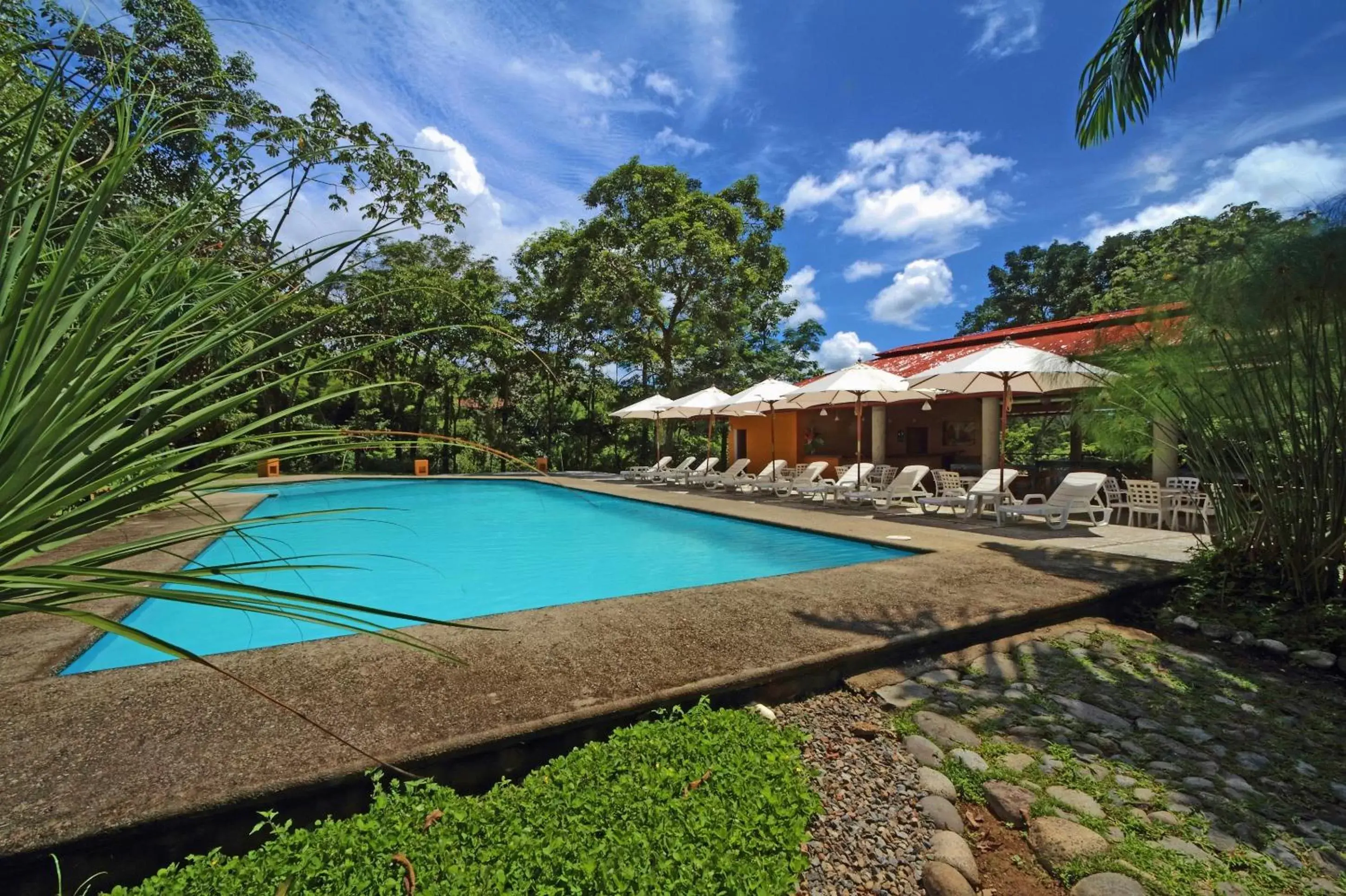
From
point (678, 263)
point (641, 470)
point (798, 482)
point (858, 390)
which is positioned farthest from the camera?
point (678, 263)

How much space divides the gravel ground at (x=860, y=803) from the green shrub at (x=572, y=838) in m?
0.11

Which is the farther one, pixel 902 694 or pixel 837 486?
pixel 837 486

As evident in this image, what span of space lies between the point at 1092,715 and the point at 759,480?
11558mm

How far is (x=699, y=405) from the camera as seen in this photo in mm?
16266

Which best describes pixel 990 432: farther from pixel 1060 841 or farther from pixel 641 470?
pixel 1060 841

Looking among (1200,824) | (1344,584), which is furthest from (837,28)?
(1200,824)

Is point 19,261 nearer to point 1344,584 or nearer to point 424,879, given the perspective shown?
point 424,879

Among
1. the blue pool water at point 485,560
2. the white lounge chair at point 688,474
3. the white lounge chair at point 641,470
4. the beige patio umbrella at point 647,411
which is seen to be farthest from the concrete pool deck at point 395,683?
the white lounge chair at point 641,470

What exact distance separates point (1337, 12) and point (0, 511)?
8.71m

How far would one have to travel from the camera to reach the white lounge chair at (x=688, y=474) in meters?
Answer: 17.0

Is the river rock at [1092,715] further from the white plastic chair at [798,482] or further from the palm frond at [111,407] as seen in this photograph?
the white plastic chair at [798,482]

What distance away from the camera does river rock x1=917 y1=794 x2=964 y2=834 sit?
2.33m

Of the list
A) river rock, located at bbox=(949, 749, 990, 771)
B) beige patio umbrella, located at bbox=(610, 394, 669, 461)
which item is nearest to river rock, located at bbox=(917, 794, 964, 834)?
river rock, located at bbox=(949, 749, 990, 771)

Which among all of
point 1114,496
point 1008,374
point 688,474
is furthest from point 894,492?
point 688,474
